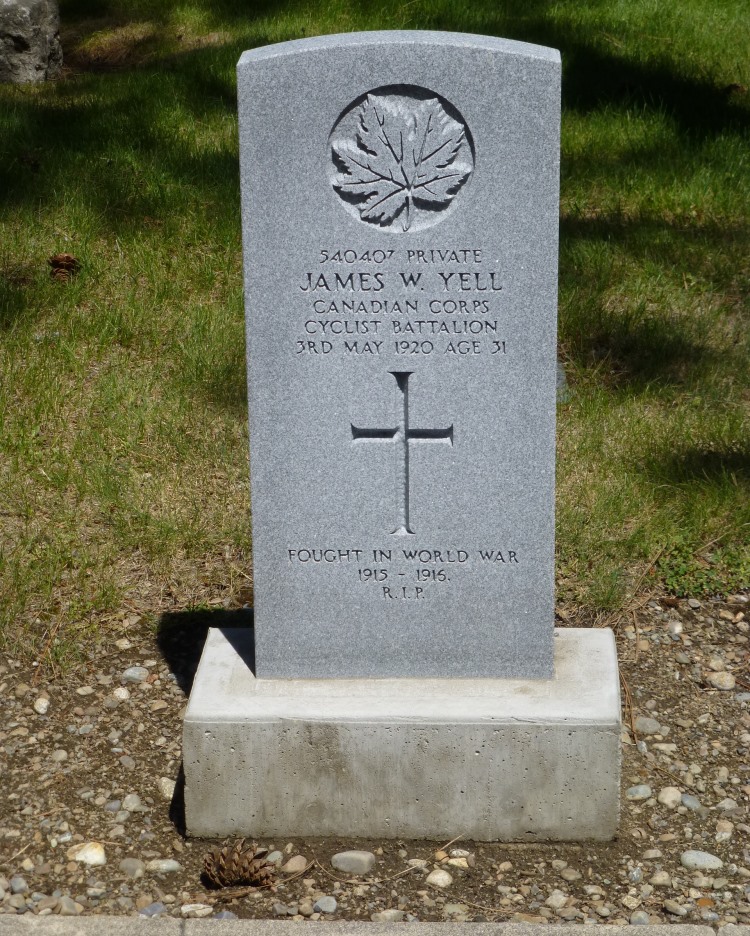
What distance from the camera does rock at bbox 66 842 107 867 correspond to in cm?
276

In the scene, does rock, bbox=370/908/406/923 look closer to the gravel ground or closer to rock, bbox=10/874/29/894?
the gravel ground

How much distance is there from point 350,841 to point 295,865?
0.51ft

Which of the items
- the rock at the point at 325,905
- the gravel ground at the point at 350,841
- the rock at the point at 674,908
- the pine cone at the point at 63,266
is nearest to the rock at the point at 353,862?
the gravel ground at the point at 350,841

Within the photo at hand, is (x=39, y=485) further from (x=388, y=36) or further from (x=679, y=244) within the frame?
(x=679, y=244)

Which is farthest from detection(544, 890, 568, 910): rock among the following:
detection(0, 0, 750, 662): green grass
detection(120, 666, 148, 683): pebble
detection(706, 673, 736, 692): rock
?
detection(120, 666, 148, 683): pebble

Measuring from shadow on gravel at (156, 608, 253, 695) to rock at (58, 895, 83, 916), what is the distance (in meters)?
0.82

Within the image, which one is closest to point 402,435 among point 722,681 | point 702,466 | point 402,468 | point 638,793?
point 402,468

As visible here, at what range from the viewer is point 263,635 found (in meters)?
2.91

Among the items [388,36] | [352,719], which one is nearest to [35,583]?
[352,719]

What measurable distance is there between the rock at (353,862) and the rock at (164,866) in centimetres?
36

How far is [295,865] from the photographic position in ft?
9.07

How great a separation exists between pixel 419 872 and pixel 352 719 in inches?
14.9

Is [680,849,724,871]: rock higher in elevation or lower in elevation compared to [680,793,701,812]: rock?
lower

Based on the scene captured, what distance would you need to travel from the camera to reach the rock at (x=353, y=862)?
9.02 feet
